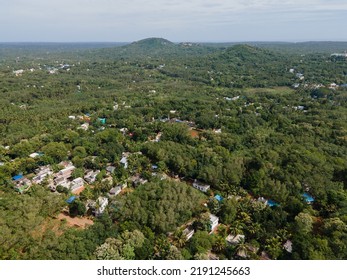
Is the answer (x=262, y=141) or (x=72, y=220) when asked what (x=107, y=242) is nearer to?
(x=72, y=220)

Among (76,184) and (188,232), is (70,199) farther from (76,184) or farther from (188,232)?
(188,232)

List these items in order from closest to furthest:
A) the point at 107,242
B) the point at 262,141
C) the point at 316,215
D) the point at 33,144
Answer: the point at 107,242 < the point at 316,215 < the point at 33,144 < the point at 262,141

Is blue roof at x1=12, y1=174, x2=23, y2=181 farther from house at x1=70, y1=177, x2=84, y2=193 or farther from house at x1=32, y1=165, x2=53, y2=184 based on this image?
house at x1=70, y1=177, x2=84, y2=193

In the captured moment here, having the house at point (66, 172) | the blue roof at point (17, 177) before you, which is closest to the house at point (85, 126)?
the house at point (66, 172)

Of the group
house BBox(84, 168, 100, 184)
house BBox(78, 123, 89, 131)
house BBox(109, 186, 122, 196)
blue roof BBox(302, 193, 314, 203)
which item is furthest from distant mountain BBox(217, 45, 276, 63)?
house BBox(109, 186, 122, 196)

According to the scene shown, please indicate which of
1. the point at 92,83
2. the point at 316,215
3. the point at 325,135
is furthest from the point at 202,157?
the point at 92,83

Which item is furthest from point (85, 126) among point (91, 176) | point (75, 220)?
point (75, 220)
